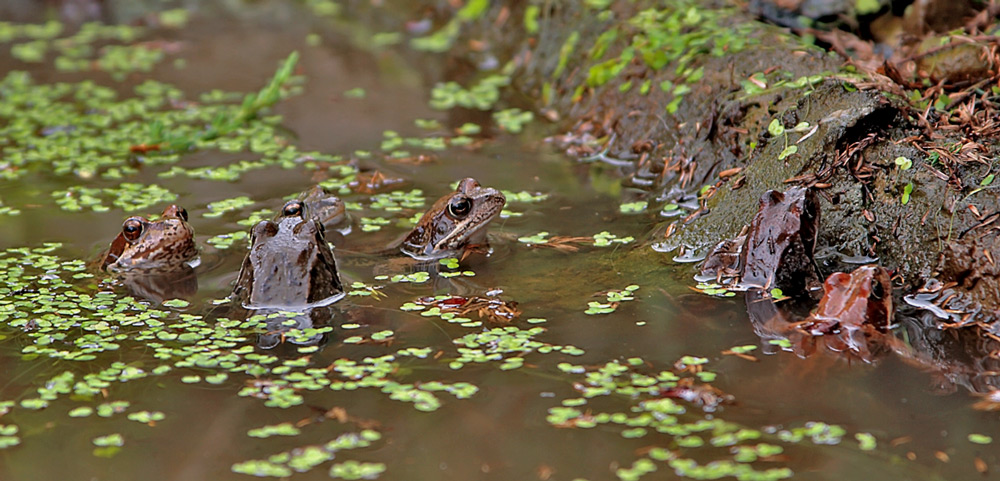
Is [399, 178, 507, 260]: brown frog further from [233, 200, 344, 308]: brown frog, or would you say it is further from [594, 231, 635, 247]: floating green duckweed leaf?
[233, 200, 344, 308]: brown frog

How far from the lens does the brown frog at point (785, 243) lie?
449cm

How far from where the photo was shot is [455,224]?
5.36 m

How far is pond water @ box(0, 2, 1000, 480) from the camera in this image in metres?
3.31

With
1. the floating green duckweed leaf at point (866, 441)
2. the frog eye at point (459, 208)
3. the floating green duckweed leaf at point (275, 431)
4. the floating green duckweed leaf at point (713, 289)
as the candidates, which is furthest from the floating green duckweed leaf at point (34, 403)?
the floating green duckweed leaf at point (866, 441)

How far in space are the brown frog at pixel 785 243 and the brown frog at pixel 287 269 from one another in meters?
2.16

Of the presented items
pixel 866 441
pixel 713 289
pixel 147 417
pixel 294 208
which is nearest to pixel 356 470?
pixel 147 417

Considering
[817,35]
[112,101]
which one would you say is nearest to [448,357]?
[817,35]

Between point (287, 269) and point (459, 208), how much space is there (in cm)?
118

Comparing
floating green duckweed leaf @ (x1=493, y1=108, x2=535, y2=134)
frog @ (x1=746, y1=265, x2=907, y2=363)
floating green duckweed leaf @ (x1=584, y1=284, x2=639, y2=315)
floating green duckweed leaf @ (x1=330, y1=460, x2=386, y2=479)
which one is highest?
floating green duckweed leaf @ (x1=493, y1=108, x2=535, y2=134)

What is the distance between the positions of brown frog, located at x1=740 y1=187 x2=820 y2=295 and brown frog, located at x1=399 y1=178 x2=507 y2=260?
61.4 inches

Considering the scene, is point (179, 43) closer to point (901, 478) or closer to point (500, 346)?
point (500, 346)

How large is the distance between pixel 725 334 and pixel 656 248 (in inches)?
42.1

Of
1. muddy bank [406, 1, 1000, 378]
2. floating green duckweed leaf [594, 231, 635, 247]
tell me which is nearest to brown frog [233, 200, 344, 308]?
floating green duckweed leaf [594, 231, 635, 247]

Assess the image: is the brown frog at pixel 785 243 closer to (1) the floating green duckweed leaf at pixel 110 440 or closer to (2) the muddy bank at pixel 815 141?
(2) the muddy bank at pixel 815 141
